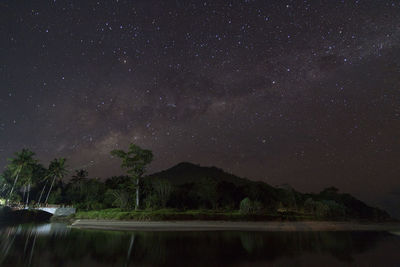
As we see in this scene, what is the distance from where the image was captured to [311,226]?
41156 millimetres

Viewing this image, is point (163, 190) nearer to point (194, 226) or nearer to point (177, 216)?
point (177, 216)

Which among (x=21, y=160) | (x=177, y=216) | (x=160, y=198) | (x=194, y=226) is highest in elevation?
(x=21, y=160)

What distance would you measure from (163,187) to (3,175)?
64383 millimetres

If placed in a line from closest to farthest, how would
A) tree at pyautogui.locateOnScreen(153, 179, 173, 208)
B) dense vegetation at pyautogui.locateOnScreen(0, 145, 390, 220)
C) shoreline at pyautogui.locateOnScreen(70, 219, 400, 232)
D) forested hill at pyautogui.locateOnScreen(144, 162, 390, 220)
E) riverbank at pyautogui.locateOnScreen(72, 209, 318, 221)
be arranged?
shoreline at pyautogui.locateOnScreen(70, 219, 400, 232), riverbank at pyautogui.locateOnScreen(72, 209, 318, 221), dense vegetation at pyautogui.locateOnScreen(0, 145, 390, 220), tree at pyautogui.locateOnScreen(153, 179, 173, 208), forested hill at pyautogui.locateOnScreen(144, 162, 390, 220)

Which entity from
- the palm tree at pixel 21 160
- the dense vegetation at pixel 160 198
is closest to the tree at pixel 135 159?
the dense vegetation at pixel 160 198

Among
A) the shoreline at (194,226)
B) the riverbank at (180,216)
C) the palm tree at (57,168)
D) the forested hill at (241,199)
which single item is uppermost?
the palm tree at (57,168)

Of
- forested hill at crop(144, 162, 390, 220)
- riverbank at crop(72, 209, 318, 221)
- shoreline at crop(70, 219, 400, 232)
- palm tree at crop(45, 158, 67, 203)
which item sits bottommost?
shoreline at crop(70, 219, 400, 232)

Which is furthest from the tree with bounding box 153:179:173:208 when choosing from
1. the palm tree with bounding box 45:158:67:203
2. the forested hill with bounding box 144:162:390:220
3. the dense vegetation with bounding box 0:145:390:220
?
the palm tree with bounding box 45:158:67:203

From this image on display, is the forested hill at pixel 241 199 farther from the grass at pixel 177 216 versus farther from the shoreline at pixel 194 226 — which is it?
the shoreline at pixel 194 226

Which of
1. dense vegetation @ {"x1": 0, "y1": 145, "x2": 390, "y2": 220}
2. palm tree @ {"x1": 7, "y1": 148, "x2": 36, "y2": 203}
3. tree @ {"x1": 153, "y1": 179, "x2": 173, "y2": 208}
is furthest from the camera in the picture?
palm tree @ {"x1": 7, "y1": 148, "x2": 36, "y2": 203}

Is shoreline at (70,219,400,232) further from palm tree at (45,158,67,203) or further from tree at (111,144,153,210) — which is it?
palm tree at (45,158,67,203)

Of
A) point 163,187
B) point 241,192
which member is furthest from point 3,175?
point 241,192

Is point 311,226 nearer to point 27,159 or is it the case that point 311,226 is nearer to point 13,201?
point 27,159

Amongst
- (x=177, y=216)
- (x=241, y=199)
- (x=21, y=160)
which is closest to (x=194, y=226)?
(x=177, y=216)
